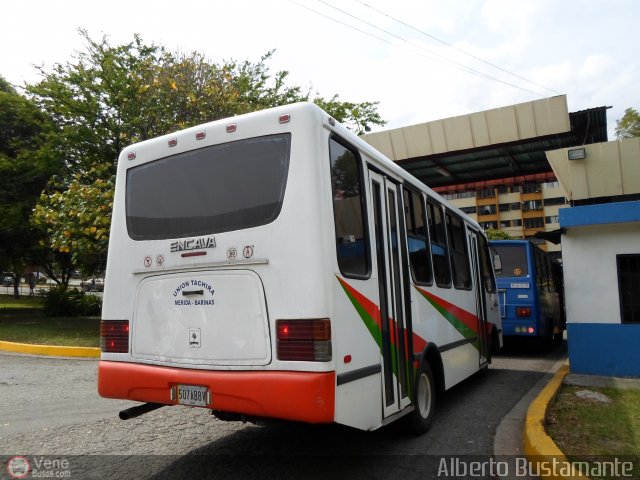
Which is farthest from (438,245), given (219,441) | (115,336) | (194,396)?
(115,336)

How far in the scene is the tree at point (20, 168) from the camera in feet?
54.0

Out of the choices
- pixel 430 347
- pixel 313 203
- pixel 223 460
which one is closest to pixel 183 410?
pixel 223 460

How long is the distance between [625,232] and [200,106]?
1057cm

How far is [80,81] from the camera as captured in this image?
15.1 m

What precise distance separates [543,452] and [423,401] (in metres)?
1.41

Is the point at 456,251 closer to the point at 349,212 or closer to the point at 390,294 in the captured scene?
the point at 390,294

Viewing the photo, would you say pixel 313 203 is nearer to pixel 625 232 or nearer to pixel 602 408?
pixel 602 408

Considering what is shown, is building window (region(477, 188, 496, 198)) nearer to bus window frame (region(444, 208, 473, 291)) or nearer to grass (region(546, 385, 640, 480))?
bus window frame (region(444, 208, 473, 291))

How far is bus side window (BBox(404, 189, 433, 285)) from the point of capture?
5.46 meters

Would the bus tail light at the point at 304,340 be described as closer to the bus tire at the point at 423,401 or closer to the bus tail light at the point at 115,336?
the bus tail light at the point at 115,336

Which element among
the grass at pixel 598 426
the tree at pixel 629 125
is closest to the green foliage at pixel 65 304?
the grass at pixel 598 426

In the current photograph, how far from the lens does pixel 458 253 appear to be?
742 cm

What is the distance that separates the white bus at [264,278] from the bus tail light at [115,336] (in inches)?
0.6

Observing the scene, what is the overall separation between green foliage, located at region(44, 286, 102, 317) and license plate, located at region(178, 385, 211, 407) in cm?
1852
